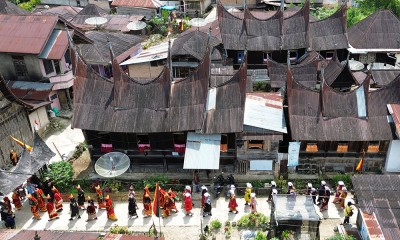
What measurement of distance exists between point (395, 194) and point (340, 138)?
18.2 ft

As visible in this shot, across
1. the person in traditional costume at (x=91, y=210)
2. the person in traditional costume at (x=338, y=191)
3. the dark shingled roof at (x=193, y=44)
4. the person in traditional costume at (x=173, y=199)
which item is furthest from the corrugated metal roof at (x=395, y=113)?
the person in traditional costume at (x=91, y=210)

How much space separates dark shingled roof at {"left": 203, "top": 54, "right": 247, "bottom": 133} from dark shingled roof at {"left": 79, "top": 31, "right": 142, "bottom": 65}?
14810 mm

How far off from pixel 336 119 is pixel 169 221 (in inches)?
509

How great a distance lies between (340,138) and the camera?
27.0m

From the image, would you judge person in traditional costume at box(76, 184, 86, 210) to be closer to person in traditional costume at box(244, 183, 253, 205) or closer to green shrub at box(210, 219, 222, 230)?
green shrub at box(210, 219, 222, 230)

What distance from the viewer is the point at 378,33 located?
1646 inches

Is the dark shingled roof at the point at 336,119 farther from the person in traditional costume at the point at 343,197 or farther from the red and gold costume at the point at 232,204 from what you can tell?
the red and gold costume at the point at 232,204

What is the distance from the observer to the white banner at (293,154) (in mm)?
27656

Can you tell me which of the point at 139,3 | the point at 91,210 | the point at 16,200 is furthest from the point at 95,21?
the point at 91,210

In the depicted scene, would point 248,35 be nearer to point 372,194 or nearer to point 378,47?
point 378,47

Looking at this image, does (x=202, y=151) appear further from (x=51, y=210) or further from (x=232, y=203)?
(x=51, y=210)

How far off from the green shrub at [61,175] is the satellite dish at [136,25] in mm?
24687

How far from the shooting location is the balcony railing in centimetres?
3634

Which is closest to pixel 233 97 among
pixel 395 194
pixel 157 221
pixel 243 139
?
pixel 243 139
